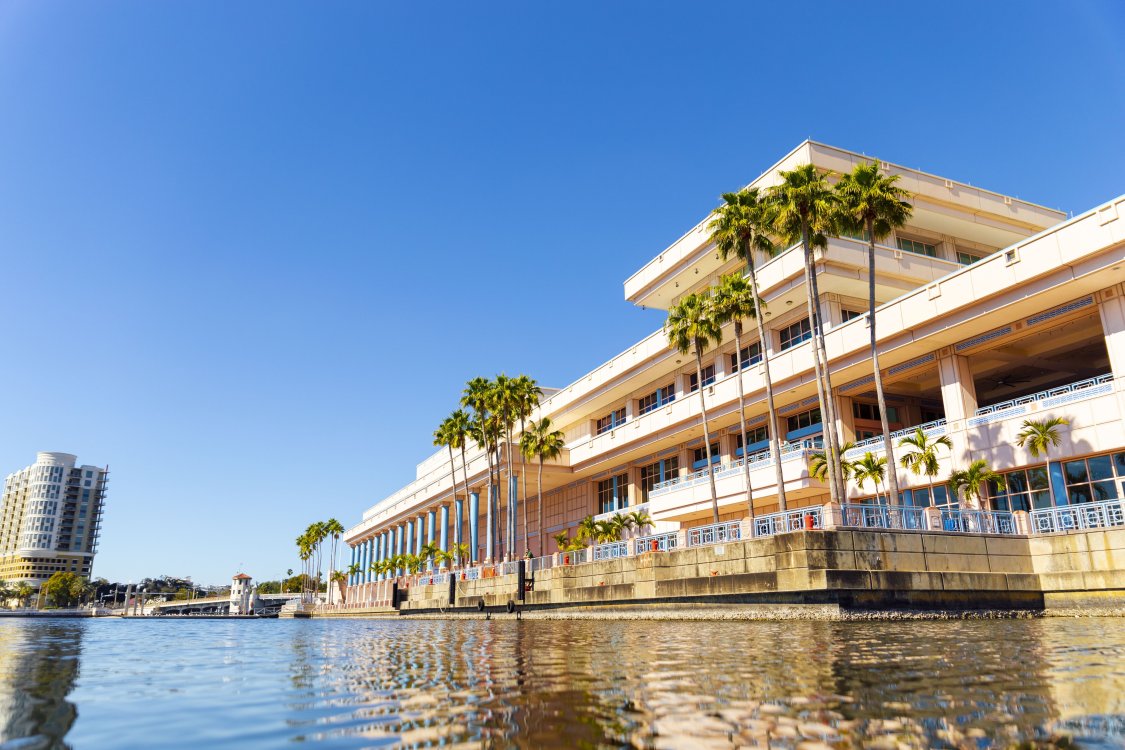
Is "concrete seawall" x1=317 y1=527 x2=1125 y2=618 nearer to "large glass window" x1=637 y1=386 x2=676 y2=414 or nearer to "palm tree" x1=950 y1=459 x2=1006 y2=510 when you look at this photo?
"palm tree" x1=950 y1=459 x2=1006 y2=510

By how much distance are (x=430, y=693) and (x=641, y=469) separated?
185ft

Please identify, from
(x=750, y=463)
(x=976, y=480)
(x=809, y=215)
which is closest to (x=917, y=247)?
(x=750, y=463)

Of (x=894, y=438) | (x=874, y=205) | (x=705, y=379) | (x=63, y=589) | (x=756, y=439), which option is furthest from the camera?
(x=63, y=589)

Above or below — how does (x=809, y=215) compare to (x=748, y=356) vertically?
above

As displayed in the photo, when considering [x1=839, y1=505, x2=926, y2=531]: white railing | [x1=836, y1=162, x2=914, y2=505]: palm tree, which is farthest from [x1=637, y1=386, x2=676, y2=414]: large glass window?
[x1=839, y1=505, x2=926, y2=531]: white railing

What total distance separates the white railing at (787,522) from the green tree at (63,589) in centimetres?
20797

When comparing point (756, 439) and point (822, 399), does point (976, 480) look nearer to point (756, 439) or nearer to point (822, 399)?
point (822, 399)

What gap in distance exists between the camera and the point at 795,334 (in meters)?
49.5

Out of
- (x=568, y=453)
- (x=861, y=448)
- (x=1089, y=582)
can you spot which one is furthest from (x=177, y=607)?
(x=1089, y=582)

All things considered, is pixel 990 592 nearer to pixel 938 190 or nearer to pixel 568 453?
pixel 938 190

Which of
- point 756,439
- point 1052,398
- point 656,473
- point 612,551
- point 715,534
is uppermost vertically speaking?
point 756,439

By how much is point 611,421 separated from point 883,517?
4434 cm

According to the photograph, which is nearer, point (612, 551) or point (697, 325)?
point (612, 551)

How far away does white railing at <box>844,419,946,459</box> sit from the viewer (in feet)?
125
